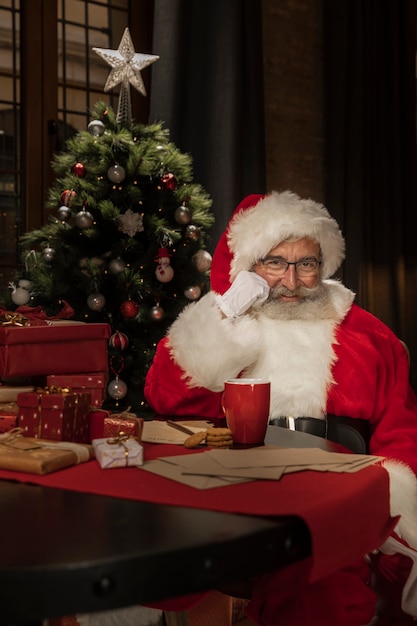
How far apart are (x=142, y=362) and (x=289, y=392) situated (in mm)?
920

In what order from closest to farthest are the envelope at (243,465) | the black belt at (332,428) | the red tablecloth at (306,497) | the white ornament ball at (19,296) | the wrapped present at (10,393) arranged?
the red tablecloth at (306,497) → the envelope at (243,465) → the wrapped present at (10,393) → the black belt at (332,428) → the white ornament ball at (19,296)

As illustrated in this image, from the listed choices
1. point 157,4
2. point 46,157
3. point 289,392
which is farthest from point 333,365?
point 157,4

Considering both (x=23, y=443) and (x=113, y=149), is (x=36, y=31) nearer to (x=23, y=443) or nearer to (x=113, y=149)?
(x=113, y=149)

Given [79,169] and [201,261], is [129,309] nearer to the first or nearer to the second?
[201,261]

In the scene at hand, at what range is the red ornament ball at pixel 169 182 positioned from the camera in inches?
112

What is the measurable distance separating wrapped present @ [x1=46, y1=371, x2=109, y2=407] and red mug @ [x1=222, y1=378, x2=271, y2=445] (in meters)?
0.25

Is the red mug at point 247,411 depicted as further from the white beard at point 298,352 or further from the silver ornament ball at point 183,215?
the silver ornament ball at point 183,215

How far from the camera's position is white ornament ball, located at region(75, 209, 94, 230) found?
273cm

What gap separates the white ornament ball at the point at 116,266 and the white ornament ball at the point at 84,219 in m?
0.16

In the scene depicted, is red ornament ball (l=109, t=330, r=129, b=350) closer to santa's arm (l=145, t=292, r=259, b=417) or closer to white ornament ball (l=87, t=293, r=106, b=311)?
white ornament ball (l=87, t=293, r=106, b=311)

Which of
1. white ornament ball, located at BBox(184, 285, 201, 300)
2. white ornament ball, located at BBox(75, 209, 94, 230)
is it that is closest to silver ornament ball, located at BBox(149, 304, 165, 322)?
white ornament ball, located at BBox(184, 285, 201, 300)

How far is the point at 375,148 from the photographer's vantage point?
4340 mm

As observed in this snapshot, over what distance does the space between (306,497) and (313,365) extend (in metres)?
1.18

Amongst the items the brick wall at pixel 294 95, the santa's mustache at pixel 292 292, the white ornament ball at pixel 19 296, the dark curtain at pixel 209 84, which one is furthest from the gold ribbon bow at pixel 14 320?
the brick wall at pixel 294 95
